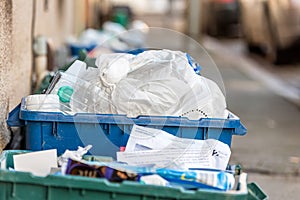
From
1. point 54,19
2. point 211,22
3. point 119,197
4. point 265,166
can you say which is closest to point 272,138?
point 265,166

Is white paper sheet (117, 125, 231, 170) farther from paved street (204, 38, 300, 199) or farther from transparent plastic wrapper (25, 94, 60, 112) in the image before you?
paved street (204, 38, 300, 199)

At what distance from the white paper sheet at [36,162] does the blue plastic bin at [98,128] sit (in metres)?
0.38

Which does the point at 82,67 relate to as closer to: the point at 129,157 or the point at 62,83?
Answer: the point at 62,83

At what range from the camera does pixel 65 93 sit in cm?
378

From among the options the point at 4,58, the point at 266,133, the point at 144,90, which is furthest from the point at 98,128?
the point at 266,133

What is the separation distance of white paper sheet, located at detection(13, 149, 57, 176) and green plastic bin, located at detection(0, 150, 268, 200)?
0.70ft

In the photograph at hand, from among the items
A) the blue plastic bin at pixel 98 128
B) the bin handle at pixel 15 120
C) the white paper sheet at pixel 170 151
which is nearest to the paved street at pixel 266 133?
the blue plastic bin at pixel 98 128

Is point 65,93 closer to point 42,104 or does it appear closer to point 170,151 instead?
point 42,104

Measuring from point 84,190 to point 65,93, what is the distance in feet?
3.60

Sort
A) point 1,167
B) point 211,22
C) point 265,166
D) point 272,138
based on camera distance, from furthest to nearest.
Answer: point 211,22, point 272,138, point 265,166, point 1,167

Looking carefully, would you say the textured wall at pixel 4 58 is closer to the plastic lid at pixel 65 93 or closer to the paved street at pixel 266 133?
the plastic lid at pixel 65 93

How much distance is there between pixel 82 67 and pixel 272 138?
3.52 metres

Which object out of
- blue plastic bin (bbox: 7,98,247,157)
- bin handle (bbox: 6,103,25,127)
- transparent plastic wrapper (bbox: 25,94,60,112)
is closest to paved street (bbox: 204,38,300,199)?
blue plastic bin (bbox: 7,98,247,157)

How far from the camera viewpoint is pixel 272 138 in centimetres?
701
